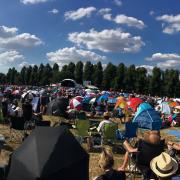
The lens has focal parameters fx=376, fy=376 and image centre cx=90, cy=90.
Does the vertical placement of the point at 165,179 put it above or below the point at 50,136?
below

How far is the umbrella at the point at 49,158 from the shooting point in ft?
12.5

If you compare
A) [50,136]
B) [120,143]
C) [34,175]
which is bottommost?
[120,143]

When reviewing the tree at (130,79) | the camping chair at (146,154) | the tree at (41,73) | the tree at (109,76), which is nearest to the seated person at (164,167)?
the camping chair at (146,154)

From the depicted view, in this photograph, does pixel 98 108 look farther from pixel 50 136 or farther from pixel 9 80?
pixel 9 80

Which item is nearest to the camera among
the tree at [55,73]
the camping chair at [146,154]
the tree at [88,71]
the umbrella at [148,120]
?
the camping chair at [146,154]

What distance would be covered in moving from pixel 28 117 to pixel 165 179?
9.66 m

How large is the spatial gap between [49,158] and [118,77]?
8476 centimetres

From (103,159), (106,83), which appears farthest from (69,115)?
(106,83)

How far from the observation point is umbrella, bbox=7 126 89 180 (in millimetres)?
3814

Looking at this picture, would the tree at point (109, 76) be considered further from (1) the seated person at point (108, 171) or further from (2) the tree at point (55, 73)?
(1) the seated person at point (108, 171)

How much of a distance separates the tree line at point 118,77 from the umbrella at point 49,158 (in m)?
78.6

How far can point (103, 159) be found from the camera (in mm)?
5613

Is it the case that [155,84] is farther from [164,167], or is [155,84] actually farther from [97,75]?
[164,167]

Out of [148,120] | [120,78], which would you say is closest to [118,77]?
[120,78]
